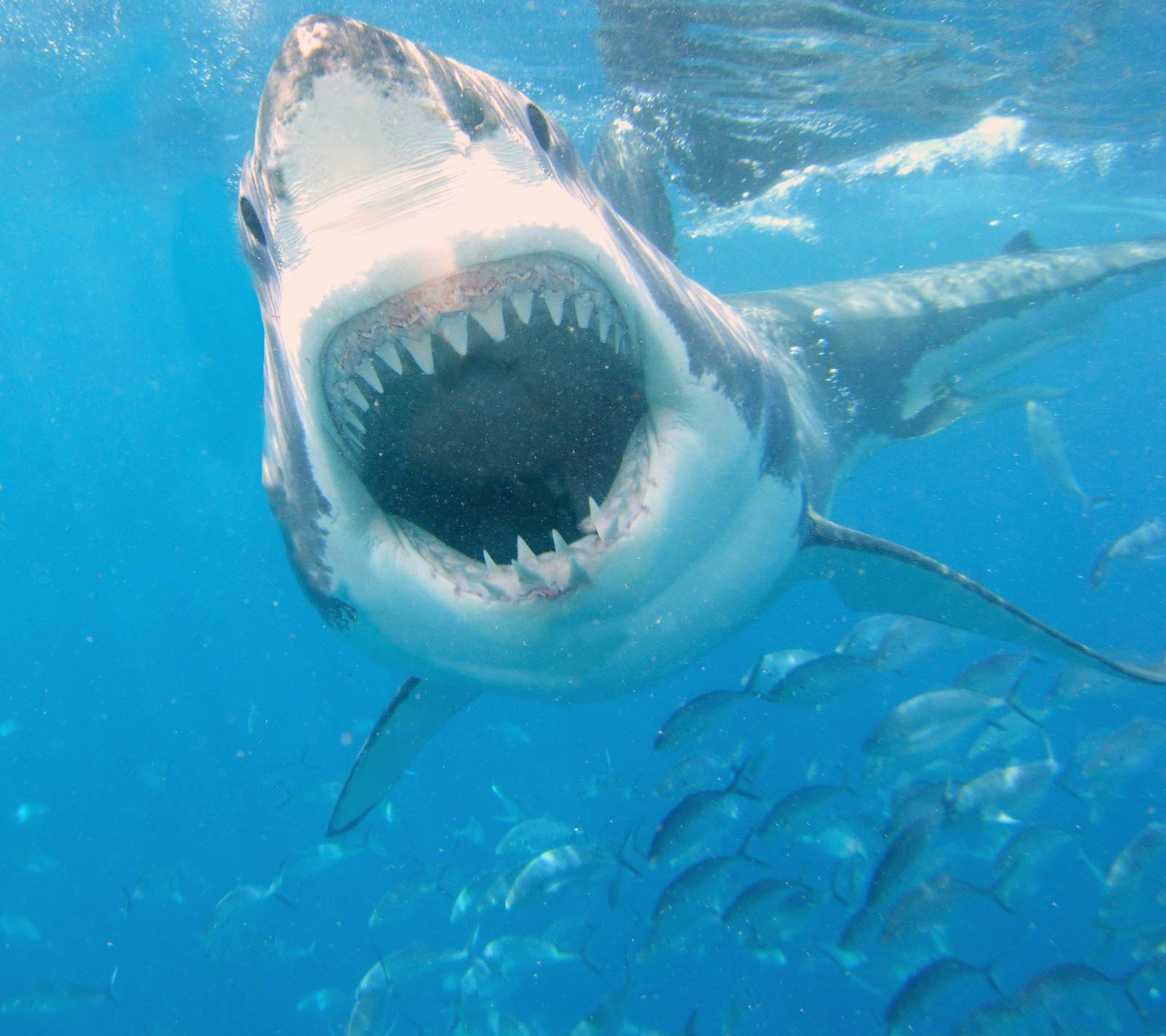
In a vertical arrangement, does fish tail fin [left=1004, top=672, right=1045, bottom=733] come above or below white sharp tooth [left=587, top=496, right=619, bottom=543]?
below

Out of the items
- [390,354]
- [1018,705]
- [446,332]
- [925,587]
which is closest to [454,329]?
[446,332]

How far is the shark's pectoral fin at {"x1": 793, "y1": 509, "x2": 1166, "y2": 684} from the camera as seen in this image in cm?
→ 343

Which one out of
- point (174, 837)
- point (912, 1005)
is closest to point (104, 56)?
point (912, 1005)

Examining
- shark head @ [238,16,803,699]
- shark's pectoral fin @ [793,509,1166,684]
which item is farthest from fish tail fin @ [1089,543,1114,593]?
shark head @ [238,16,803,699]

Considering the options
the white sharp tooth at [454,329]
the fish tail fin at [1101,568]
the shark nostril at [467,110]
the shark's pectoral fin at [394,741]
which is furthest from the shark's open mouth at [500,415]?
the fish tail fin at [1101,568]

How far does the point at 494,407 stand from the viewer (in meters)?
2.47

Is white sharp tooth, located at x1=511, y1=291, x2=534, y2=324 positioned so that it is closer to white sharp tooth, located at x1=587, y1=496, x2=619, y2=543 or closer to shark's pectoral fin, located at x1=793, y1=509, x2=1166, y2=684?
white sharp tooth, located at x1=587, y1=496, x2=619, y2=543

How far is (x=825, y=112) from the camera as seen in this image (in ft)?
43.2

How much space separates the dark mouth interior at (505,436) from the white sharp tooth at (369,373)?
22 centimetres

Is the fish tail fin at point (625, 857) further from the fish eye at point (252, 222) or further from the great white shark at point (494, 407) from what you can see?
the fish eye at point (252, 222)

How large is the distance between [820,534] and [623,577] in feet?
4.86

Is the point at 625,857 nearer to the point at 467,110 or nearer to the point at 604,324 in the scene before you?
the point at 604,324

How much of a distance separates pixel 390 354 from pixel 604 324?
59 centimetres

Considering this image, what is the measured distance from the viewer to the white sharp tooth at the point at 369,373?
1812mm
